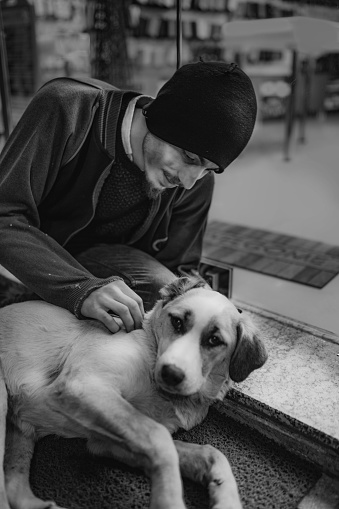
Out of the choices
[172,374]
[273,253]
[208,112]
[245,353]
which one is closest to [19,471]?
[172,374]

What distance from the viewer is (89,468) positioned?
5.13 feet

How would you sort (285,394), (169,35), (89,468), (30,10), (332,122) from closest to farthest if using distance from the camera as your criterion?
1. (89,468)
2. (285,394)
3. (30,10)
4. (169,35)
5. (332,122)

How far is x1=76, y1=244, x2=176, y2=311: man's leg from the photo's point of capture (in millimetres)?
2049

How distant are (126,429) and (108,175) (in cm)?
102

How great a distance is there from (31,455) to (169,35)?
696 centimetres

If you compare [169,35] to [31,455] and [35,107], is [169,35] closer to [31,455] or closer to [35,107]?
[35,107]

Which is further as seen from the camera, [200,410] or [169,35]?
[169,35]

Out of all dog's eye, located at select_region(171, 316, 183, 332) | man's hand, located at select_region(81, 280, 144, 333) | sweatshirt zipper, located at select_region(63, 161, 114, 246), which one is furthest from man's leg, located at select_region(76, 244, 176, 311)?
dog's eye, located at select_region(171, 316, 183, 332)

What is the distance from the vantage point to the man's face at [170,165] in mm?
1799

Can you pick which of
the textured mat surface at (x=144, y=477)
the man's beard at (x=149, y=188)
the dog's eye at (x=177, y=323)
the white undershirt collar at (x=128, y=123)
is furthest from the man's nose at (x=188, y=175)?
the textured mat surface at (x=144, y=477)

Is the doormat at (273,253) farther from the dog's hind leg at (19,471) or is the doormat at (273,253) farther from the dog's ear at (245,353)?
the dog's hind leg at (19,471)

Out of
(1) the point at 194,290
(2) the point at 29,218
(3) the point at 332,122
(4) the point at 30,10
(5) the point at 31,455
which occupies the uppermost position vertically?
(4) the point at 30,10

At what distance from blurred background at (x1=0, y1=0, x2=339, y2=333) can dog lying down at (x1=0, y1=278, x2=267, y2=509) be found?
0.87m

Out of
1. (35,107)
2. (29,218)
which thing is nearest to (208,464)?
(29,218)
